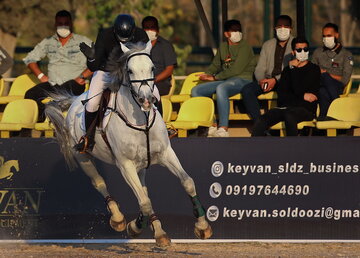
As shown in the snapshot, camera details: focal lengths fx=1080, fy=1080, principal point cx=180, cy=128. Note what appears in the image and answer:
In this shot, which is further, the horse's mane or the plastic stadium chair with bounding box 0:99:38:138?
the plastic stadium chair with bounding box 0:99:38:138

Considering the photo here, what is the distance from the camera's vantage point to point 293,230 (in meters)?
13.3

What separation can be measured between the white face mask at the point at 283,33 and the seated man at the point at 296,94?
45 centimetres

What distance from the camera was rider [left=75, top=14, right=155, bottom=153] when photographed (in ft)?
38.2

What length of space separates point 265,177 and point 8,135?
380 centimetres

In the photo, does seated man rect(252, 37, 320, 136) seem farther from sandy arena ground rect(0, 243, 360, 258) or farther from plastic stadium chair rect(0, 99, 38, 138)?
plastic stadium chair rect(0, 99, 38, 138)

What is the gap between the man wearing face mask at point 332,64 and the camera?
1460cm

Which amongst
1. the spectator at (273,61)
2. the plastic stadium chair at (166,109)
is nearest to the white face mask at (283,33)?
the spectator at (273,61)

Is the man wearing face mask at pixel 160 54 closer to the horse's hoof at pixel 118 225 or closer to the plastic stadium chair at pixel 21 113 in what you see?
the plastic stadium chair at pixel 21 113

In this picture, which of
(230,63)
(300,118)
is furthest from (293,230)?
(230,63)

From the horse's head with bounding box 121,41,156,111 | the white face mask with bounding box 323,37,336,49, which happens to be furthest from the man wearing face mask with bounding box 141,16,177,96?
the horse's head with bounding box 121,41,156,111

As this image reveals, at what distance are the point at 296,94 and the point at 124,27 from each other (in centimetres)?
353

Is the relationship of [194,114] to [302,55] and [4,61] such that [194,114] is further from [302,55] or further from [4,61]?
[4,61]

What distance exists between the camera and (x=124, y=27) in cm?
1161

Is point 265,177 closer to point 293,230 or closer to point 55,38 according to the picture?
point 293,230
